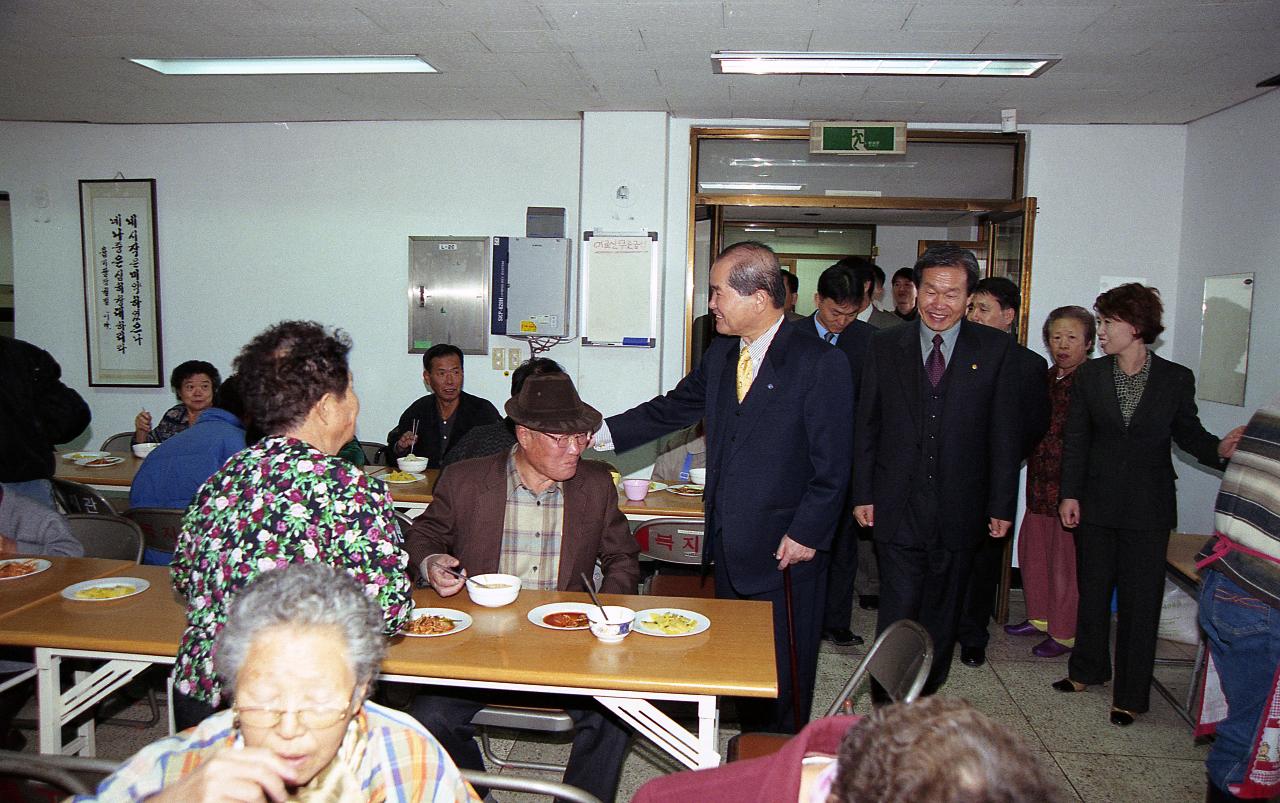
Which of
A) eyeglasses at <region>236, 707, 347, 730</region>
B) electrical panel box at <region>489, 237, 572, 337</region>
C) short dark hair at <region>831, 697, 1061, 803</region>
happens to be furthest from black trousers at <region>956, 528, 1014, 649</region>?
eyeglasses at <region>236, 707, 347, 730</region>

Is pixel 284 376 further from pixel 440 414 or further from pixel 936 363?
pixel 440 414

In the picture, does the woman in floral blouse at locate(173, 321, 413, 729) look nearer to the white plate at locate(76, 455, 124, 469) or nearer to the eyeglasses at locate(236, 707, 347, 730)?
the eyeglasses at locate(236, 707, 347, 730)

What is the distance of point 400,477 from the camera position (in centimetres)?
437

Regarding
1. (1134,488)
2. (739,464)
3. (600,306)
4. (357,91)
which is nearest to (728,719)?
(739,464)

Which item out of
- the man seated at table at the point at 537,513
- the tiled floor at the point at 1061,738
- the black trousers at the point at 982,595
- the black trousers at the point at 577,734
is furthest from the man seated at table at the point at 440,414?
the black trousers at the point at 982,595

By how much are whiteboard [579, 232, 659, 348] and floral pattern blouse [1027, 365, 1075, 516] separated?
247 cm

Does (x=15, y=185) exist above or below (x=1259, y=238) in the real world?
above

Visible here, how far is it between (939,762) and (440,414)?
14.1 ft

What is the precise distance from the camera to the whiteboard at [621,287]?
18.7 feet

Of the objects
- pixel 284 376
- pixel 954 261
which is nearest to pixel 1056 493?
pixel 954 261

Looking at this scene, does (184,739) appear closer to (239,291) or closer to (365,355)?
(365,355)

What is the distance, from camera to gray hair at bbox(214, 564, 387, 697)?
4.21ft

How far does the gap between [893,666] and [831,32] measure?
294cm

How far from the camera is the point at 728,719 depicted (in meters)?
3.60
